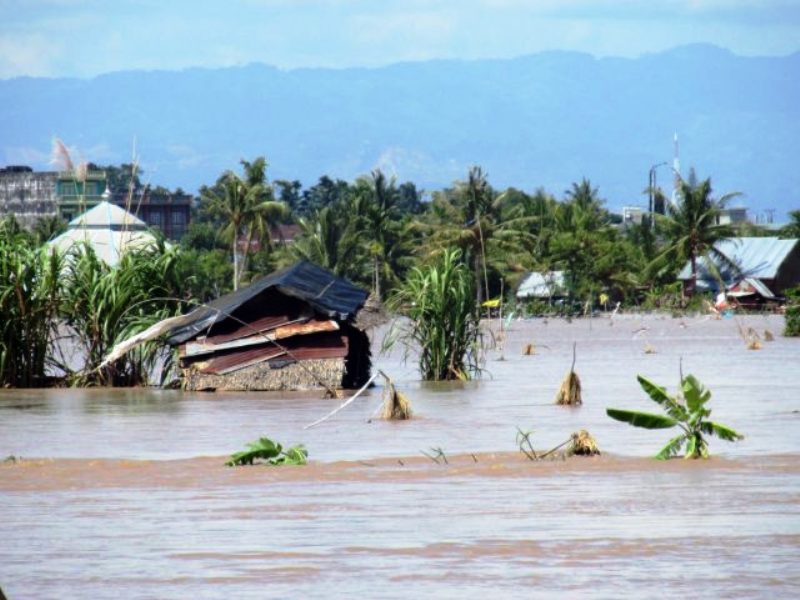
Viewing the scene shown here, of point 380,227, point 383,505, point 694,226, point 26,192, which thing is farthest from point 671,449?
point 26,192

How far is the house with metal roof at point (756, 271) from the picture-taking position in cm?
8706

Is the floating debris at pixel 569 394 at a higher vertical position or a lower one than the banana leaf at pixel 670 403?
lower

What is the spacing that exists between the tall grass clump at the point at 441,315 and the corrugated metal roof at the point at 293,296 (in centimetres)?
75

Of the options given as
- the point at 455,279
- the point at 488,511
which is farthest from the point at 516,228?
the point at 488,511

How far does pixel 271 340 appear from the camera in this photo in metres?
23.4

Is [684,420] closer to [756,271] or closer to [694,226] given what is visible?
[694,226]

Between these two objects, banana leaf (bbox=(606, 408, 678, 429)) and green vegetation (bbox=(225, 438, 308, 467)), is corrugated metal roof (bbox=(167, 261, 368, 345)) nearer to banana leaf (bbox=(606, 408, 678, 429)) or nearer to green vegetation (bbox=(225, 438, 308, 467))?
green vegetation (bbox=(225, 438, 308, 467))

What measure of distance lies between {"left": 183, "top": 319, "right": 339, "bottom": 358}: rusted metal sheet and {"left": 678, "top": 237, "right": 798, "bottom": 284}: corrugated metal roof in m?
64.6

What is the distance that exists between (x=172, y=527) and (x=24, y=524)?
112cm

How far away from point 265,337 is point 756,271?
6833cm

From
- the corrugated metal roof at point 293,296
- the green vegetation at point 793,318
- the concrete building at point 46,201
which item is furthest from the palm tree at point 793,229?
the corrugated metal roof at point 293,296

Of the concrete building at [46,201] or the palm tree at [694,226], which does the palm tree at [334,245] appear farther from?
the concrete building at [46,201]

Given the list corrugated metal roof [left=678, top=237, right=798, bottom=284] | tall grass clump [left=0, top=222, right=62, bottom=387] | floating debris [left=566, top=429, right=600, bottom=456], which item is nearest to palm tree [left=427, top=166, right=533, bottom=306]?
corrugated metal roof [left=678, top=237, right=798, bottom=284]

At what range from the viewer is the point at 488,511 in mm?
12234
